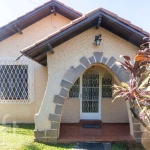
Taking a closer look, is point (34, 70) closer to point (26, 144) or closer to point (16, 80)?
point (16, 80)

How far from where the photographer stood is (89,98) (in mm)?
13555

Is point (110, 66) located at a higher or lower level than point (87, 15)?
lower

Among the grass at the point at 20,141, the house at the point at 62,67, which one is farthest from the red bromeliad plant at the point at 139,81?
the grass at the point at 20,141

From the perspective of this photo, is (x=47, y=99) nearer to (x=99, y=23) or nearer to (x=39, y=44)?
(x=39, y=44)

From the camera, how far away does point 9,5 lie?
45.1 ft

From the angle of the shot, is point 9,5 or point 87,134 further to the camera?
point 9,5

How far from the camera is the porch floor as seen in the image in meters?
9.44

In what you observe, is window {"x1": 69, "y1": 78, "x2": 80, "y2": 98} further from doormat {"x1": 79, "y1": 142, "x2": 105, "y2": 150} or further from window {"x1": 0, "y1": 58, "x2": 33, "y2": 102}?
doormat {"x1": 79, "y1": 142, "x2": 105, "y2": 150}

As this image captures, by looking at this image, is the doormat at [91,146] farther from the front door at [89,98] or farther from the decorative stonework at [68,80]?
the front door at [89,98]

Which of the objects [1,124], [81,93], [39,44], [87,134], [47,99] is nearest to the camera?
[39,44]

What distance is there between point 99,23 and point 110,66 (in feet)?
7.98

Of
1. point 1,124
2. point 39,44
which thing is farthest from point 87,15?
point 1,124

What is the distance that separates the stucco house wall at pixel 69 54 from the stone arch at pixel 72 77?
18cm

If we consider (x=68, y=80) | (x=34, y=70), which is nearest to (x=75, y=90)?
(x=34, y=70)
